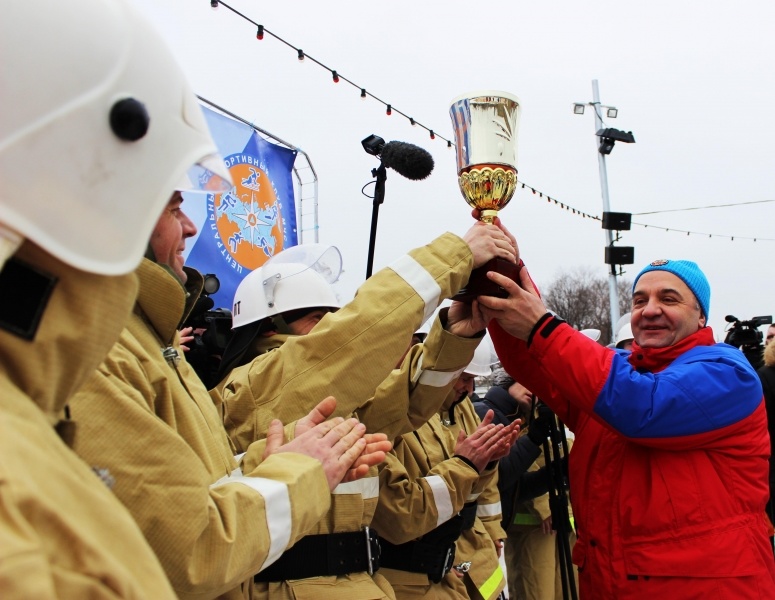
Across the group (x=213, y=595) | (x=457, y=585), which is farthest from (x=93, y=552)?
(x=457, y=585)

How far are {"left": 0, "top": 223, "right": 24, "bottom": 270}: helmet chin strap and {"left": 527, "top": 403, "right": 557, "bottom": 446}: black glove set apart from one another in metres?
2.99

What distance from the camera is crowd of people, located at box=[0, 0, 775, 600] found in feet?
2.75

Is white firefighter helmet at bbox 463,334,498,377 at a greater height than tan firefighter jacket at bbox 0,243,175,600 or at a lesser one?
lesser

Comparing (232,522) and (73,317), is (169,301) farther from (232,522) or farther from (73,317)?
(73,317)

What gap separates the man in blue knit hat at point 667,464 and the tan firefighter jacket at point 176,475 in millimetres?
1249

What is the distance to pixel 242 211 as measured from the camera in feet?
18.0

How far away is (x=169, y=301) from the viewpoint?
1.60m

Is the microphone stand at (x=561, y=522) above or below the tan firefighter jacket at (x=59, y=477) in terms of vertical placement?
below

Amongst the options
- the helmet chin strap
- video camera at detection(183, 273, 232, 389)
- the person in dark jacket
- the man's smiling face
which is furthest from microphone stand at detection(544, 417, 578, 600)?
the helmet chin strap

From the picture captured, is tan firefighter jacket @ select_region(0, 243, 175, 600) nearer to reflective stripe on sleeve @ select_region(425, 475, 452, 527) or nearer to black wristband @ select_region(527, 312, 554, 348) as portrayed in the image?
black wristband @ select_region(527, 312, 554, 348)

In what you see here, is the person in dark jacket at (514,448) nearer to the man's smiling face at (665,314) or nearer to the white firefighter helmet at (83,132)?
the man's smiling face at (665,314)

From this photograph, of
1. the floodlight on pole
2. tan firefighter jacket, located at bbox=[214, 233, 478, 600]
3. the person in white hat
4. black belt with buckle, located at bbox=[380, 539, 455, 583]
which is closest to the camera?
tan firefighter jacket, located at bbox=[214, 233, 478, 600]

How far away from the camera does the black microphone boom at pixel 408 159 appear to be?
3.00m

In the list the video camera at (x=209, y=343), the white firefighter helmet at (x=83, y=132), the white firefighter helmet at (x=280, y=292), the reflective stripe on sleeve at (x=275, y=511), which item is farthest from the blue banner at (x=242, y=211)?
the white firefighter helmet at (x=83, y=132)
